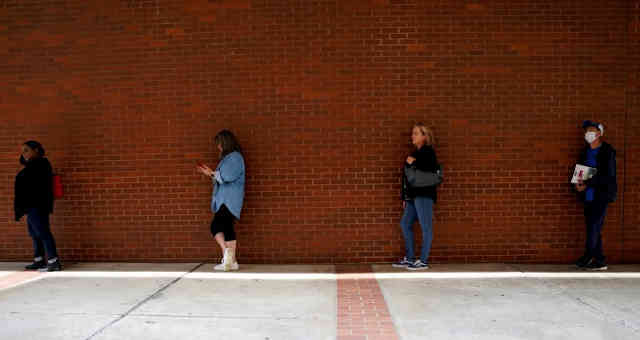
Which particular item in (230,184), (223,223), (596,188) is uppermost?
(230,184)

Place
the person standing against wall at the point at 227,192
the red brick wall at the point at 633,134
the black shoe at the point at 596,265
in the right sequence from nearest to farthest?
the person standing against wall at the point at 227,192 < the black shoe at the point at 596,265 < the red brick wall at the point at 633,134

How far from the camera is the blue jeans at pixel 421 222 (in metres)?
5.23

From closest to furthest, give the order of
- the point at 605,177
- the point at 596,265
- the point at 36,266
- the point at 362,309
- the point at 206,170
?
the point at 362,309, the point at 605,177, the point at 206,170, the point at 596,265, the point at 36,266

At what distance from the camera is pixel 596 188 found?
514 centimetres

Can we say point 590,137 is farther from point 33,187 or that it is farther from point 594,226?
point 33,187

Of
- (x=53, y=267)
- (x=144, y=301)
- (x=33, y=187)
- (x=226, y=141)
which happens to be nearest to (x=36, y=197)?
(x=33, y=187)

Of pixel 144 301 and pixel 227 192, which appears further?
pixel 227 192

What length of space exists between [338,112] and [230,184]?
1.60 m

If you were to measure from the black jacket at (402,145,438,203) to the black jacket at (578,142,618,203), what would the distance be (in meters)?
1.80

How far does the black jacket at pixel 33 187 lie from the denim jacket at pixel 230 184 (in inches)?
79.3

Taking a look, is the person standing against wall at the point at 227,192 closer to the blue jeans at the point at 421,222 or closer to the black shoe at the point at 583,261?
the blue jeans at the point at 421,222

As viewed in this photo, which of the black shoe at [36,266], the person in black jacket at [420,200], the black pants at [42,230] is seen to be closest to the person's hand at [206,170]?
the black pants at [42,230]

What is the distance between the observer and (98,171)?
229 inches

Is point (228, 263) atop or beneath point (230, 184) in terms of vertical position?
beneath
